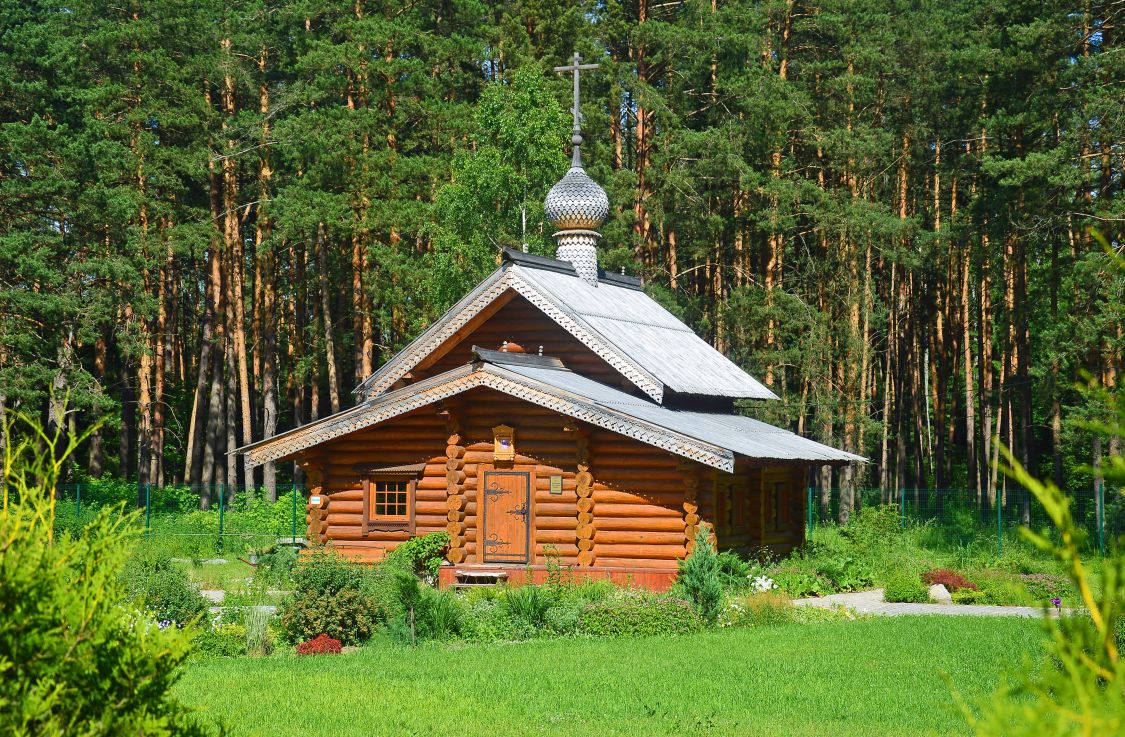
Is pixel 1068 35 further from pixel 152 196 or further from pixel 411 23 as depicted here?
pixel 152 196

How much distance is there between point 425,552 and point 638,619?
6.67 metres

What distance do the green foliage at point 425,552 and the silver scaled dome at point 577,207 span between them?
35.3ft

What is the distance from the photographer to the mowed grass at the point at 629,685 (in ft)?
39.1

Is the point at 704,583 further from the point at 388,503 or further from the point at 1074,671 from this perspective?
the point at 1074,671

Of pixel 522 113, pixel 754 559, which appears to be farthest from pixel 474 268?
pixel 754 559

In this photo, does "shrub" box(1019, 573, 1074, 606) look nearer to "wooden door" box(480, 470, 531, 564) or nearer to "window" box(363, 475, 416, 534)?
"wooden door" box(480, 470, 531, 564)

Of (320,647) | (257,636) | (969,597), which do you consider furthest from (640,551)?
(257,636)

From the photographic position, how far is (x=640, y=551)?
77.8 ft

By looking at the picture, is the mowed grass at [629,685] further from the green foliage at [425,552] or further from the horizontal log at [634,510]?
the green foliage at [425,552]

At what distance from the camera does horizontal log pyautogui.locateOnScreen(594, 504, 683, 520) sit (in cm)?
2358

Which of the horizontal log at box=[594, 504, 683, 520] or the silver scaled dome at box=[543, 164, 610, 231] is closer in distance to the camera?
the horizontal log at box=[594, 504, 683, 520]

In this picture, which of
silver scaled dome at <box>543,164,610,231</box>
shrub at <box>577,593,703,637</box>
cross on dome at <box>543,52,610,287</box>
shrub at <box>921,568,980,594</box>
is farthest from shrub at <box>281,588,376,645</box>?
silver scaled dome at <box>543,164,610,231</box>

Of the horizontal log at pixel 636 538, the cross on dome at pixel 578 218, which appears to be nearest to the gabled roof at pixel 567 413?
the horizontal log at pixel 636 538

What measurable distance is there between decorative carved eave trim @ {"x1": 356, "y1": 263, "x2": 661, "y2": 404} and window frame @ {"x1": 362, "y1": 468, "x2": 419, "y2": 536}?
11.7 feet
